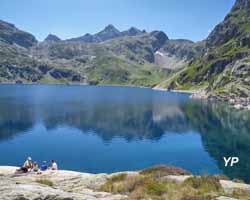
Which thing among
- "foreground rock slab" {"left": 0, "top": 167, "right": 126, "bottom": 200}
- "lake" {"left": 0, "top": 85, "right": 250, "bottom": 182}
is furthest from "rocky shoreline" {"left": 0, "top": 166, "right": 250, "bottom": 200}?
"lake" {"left": 0, "top": 85, "right": 250, "bottom": 182}

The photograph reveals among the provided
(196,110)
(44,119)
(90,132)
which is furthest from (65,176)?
(196,110)

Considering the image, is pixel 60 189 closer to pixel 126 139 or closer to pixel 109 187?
pixel 109 187

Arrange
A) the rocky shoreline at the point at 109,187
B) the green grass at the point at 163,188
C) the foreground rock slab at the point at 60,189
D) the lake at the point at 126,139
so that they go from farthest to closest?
the lake at the point at 126,139
the green grass at the point at 163,188
the rocky shoreline at the point at 109,187
the foreground rock slab at the point at 60,189

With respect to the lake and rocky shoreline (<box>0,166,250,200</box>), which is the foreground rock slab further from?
the lake

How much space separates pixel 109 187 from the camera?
88.5ft

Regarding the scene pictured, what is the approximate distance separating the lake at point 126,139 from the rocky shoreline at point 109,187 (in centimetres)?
4618

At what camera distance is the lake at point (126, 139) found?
85.3m

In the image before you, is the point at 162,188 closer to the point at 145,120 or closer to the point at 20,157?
the point at 20,157

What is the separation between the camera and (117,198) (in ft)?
77.0

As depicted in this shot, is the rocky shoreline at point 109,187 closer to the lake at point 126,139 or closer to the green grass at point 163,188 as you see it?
the green grass at point 163,188

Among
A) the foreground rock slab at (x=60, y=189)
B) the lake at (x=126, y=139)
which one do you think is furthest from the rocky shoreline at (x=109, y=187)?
the lake at (x=126, y=139)

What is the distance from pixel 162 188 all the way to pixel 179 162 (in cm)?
6282

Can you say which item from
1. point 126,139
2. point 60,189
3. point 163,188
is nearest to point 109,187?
point 60,189

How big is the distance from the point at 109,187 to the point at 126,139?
92837 millimetres
